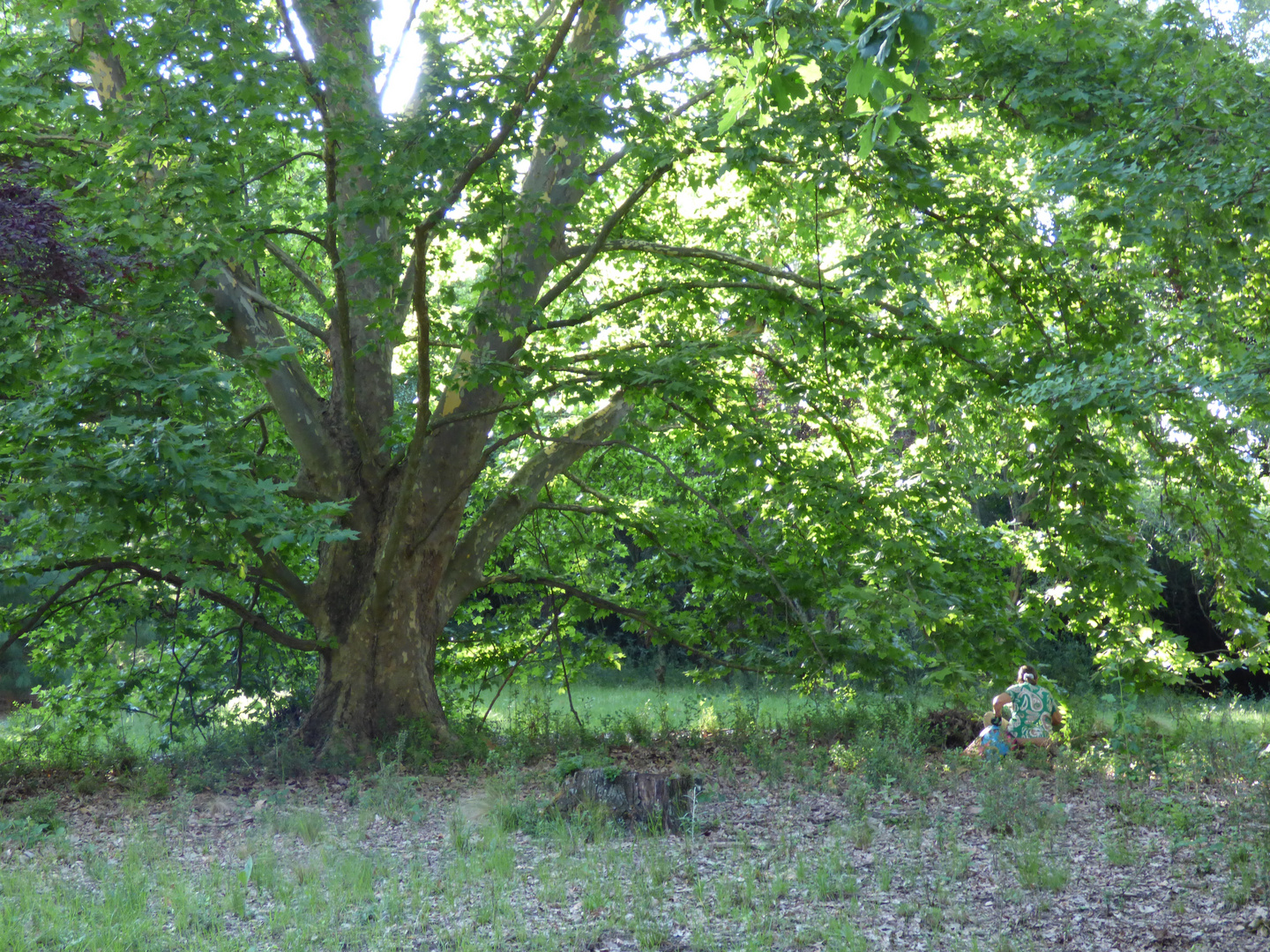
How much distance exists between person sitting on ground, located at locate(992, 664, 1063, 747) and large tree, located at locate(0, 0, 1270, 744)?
450mm

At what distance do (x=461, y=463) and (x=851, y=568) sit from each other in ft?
13.2

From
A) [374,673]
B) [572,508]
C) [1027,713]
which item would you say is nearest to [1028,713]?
[1027,713]

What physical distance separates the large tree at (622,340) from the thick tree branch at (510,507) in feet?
0.17

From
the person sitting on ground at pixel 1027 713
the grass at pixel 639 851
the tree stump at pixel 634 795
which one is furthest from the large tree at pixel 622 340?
the tree stump at pixel 634 795

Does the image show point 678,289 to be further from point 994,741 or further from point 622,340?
point 994,741

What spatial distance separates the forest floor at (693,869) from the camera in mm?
4656

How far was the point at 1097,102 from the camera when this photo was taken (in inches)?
269

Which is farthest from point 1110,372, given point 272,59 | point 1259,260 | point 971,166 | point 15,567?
point 15,567

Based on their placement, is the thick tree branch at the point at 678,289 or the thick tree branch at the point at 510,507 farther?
the thick tree branch at the point at 510,507

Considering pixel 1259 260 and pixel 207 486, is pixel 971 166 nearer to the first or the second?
pixel 1259 260

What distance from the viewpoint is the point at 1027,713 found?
8.73 meters

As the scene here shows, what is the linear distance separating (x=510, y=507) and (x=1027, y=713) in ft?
17.7

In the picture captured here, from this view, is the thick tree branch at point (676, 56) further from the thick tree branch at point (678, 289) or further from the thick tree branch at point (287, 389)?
the thick tree branch at point (287, 389)

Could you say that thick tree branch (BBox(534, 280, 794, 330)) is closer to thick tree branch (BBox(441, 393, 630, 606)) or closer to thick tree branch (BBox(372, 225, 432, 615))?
thick tree branch (BBox(441, 393, 630, 606))
